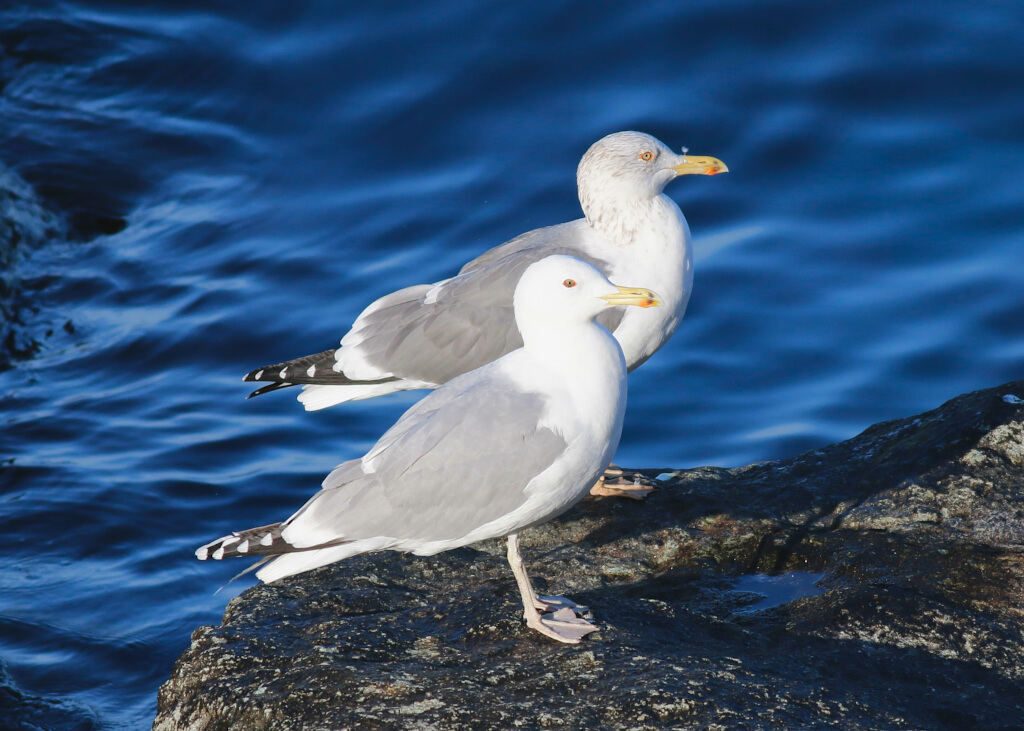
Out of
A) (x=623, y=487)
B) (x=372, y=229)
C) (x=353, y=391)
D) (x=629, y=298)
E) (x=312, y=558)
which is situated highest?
(x=372, y=229)

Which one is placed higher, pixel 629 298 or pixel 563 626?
pixel 629 298

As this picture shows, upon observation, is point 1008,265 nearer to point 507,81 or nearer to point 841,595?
point 507,81

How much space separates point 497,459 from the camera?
419cm

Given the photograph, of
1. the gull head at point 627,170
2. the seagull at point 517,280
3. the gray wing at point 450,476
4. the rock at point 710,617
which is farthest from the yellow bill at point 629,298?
the gull head at point 627,170

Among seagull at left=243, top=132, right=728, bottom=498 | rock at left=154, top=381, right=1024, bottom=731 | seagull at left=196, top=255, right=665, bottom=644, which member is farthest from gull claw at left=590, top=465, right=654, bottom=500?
seagull at left=196, top=255, right=665, bottom=644

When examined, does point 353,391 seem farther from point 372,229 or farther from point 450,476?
point 372,229

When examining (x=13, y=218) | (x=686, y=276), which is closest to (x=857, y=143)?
(x=686, y=276)

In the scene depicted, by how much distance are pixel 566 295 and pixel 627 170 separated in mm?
2111

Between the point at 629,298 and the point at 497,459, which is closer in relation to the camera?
the point at 497,459

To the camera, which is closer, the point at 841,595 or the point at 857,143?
the point at 841,595

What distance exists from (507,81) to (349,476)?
29.8 ft

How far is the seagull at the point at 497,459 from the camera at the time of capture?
4.16 m

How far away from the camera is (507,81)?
12664 mm

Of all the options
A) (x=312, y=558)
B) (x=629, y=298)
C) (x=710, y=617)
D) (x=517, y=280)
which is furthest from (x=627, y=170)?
(x=312, y=558)
